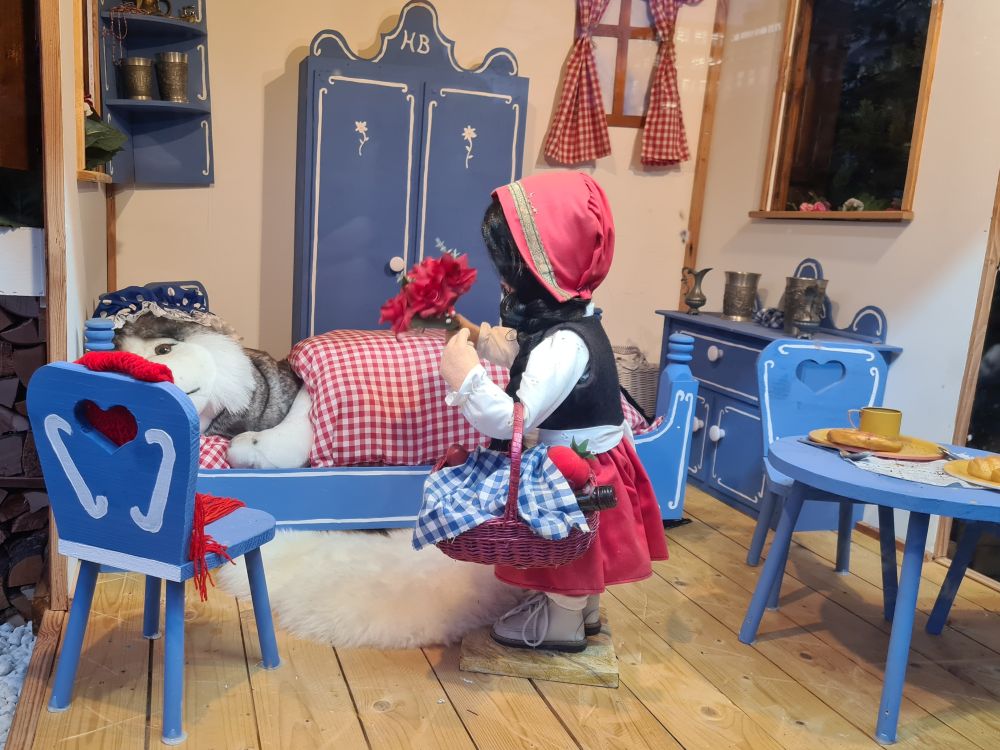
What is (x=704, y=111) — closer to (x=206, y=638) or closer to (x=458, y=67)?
(x=458, y=67)

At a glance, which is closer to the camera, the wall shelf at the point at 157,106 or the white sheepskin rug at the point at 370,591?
the white sheepskin rug at the point at 370,591

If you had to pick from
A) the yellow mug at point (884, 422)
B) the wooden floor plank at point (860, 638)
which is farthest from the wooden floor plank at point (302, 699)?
the yellow mug at point (884, 422)

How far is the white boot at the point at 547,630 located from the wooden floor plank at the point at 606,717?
0.10 metres

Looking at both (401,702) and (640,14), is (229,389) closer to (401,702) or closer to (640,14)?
(401,702)

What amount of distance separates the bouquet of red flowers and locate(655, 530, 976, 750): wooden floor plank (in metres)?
1.18

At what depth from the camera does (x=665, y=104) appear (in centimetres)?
420

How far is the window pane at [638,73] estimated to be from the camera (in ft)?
13.8

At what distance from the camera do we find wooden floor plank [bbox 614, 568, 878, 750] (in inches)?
72.9

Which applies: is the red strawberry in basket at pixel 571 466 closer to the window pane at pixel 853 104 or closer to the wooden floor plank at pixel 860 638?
the wooden floor plank at pixel 860 638

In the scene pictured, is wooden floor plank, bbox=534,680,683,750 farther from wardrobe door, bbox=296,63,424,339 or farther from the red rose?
wardrobe door, bbox=296,63,424,339

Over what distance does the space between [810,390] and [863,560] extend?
694mm

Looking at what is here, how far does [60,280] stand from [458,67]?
2363mm

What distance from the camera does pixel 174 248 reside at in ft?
12.8

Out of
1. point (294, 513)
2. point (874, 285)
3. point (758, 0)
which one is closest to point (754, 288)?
point (874, 285)
